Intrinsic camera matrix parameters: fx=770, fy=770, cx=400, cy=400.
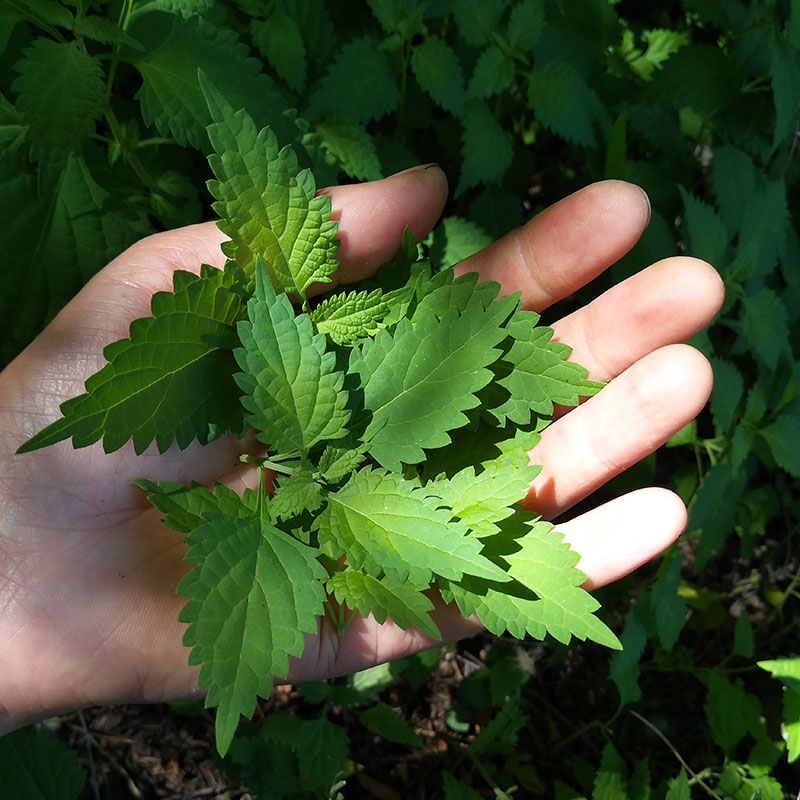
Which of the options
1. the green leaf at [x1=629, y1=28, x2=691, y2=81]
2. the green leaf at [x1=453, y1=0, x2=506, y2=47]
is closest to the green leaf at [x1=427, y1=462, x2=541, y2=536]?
the green leaf at [x1=453, y1=0, x2=506, y2=47]

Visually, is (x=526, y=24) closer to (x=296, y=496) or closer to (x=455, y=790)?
(x=296, y=496)

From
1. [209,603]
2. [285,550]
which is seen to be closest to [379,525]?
[285,550]

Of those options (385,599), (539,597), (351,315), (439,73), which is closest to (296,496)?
(385,599)

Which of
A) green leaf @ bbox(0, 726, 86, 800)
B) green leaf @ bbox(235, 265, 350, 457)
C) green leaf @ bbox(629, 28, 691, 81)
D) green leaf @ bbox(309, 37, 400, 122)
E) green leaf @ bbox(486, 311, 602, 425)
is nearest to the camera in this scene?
green leaf @ bbox(235, 265, 350, 457)

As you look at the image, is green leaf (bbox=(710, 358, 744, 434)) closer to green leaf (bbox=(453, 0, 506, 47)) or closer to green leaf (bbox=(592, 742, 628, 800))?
green leaf (bbox=(592, 742, 628, 800))

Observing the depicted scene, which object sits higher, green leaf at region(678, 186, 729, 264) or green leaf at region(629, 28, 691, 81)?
green leaf at region(629, 28, 691, 81)

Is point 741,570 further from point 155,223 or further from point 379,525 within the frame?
point 155,223

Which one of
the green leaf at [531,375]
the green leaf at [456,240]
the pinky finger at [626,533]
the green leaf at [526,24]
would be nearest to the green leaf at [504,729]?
the pinky finger at [626,533]
